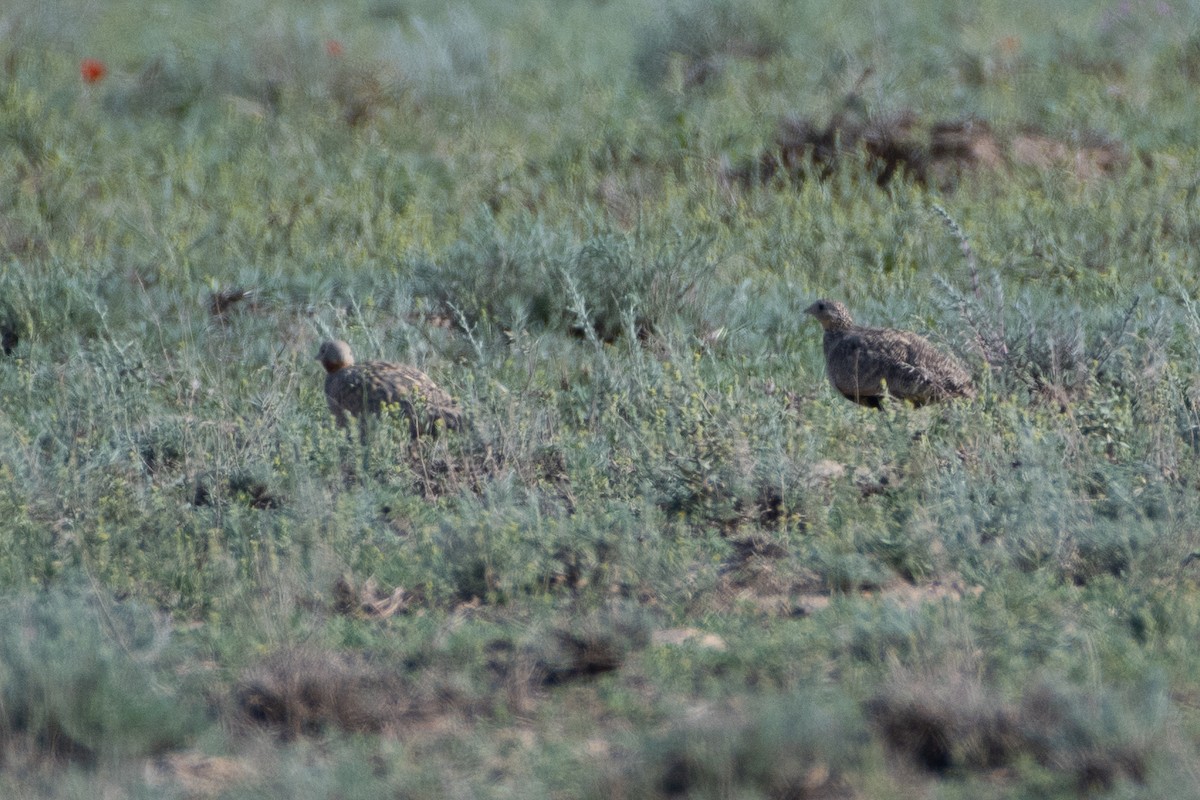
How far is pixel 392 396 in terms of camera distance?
6.01 metres

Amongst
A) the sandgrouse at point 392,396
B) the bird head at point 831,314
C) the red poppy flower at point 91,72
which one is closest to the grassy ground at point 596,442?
the sandgrouse at point 392,396

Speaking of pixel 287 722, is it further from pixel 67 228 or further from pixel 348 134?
pixel 348 134

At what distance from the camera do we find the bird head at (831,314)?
679 cm

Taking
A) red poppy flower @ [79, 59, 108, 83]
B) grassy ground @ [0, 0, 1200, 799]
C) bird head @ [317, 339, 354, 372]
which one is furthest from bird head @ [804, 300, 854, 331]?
red poppy flower @ [79, 59, 108, 83]

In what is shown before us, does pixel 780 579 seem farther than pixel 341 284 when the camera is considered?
No

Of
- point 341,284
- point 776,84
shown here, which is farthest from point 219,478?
point 776,84

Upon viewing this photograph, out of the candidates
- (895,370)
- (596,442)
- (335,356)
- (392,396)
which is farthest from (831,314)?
(335,356)

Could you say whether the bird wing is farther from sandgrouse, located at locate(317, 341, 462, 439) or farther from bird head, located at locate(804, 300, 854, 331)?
sandgrouse, located at locate(317, 341, 462, 439)

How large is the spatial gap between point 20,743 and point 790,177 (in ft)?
24.9

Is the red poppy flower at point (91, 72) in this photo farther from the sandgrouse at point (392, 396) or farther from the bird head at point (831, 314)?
the bird head at point (831, 314)

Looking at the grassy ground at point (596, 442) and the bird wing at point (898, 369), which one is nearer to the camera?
the grassy ground at point (596, 442)

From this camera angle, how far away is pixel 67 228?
938 centimetres

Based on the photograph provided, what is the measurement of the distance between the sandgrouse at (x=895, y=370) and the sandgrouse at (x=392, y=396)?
5.34 feet

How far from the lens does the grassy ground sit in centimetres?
362
